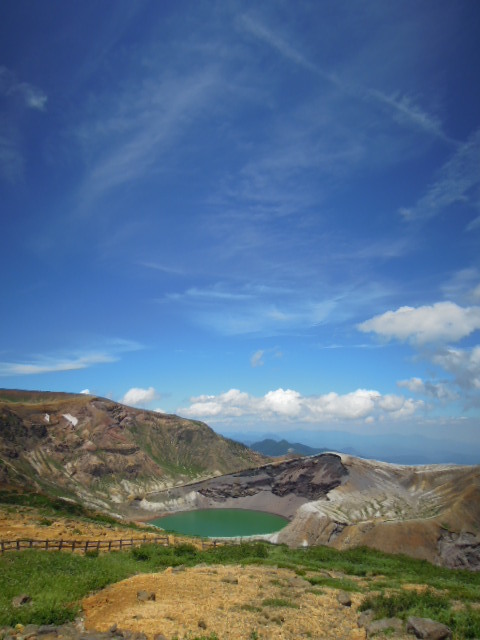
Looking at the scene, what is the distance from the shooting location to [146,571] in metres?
24.3

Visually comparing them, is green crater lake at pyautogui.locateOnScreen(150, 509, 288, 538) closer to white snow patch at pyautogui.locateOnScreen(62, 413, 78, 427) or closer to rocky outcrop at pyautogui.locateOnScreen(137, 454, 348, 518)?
rocky outcrop at pyautogui.locateOnScreen(137, 454, 348, 518)

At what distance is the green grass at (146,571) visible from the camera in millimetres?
15492

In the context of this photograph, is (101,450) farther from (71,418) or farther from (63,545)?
(63,545)

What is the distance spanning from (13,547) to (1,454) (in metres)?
96.8

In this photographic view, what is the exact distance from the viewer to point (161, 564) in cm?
2653

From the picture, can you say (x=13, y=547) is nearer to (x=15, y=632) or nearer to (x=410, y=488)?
(x=15, y=632)

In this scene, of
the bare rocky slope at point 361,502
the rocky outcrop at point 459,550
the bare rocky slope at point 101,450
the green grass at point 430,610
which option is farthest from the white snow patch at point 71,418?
the green grass at point 430,610

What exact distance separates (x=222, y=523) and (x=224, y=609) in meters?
99.6

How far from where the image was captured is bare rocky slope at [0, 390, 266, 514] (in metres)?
117

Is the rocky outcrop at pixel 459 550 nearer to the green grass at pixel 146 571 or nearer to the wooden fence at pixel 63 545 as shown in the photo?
the green grass at pixel 146 571

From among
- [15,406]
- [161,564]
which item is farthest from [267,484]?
[161,564]

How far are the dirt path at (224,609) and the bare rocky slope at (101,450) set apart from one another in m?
86.3

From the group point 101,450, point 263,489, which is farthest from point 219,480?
point 101,450

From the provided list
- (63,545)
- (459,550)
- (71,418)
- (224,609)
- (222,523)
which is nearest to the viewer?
(224,609)
